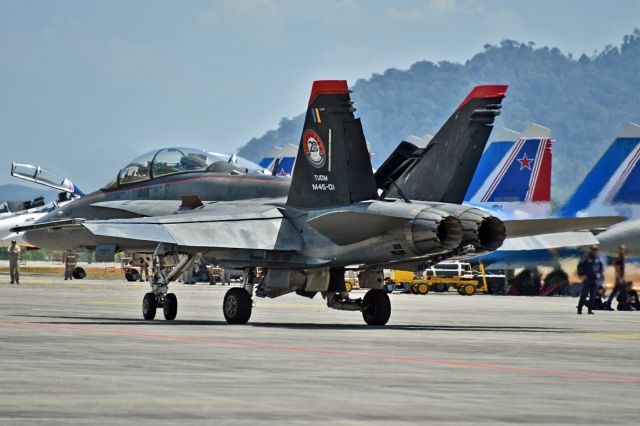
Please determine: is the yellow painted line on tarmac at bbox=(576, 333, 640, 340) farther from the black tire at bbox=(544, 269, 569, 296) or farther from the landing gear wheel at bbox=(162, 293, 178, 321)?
the black tire at bbox=(544, 269, 569, 296)

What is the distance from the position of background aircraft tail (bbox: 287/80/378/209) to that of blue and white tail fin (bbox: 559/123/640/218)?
22.9 m

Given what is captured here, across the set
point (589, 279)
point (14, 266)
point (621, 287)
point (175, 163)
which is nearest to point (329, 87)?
point (175, 163)

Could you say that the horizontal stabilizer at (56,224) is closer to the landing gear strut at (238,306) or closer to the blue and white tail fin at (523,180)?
the landing gear strut at (238,306)

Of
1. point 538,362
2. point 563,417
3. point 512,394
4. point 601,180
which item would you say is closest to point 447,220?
point 538,362

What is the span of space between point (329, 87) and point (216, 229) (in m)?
3.07

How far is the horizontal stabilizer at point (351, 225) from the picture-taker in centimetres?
1912

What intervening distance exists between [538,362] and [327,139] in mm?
7548

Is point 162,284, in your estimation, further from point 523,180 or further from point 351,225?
point 523,180

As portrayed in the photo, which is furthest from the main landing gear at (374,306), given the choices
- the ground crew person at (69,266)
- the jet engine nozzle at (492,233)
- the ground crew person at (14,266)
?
the ground crew person at (69,266)

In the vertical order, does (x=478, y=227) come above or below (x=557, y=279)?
below

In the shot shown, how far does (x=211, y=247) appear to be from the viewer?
20.4 meters

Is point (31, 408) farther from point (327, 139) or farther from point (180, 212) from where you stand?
point (180, 212)

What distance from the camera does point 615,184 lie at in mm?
41906

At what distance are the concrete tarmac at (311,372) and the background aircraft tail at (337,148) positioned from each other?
226cm
